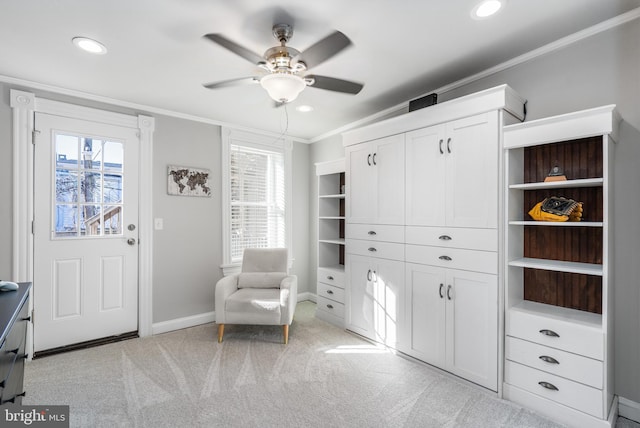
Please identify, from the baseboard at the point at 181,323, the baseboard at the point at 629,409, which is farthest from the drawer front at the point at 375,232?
the baseboard at the point at 181,323

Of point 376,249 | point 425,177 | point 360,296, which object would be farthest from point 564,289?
point 360,296

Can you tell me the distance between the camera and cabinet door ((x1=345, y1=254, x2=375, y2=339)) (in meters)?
3.13

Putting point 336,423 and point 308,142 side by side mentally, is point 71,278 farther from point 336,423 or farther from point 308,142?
point 308,142

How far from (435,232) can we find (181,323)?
2.98 metres

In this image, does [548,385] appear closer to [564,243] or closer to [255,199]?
[564,243]

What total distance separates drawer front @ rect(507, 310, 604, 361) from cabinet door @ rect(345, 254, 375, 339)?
4.25 feet

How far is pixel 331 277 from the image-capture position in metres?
3.77

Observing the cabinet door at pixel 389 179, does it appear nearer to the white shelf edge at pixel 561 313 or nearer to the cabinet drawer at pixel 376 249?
the cabinet drawer at pixel 376 249

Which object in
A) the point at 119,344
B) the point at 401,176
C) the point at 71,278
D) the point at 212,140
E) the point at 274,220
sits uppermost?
the point at 212,140

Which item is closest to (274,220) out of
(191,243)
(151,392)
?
(191,243)

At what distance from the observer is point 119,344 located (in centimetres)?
307

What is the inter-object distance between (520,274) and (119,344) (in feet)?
12.2

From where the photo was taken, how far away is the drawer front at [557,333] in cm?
178

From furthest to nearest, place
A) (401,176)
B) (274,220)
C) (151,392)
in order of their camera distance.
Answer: (274,220)
(401,176)
(151,392)
